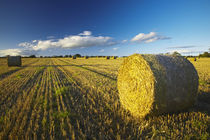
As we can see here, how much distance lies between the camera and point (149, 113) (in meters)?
3.39

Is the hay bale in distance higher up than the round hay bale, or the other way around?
the hay bale in distance

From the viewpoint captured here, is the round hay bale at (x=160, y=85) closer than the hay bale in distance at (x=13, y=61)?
Yes

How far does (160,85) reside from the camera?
3.22m

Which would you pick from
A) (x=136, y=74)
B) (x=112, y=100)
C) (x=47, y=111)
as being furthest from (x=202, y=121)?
(x=47, y=111)

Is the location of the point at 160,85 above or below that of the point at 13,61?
below

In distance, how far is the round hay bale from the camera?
324 centimetres

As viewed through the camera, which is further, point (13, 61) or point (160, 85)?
point (13, 61)

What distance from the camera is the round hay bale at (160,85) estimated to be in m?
3.24

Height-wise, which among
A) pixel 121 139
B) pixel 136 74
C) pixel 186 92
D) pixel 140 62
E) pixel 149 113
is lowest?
pixel 121 139

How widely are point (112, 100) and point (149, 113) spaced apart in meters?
1.80

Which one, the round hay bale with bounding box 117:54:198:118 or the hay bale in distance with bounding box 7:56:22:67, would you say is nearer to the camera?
the round hay bale with bounding box 117:54:198:118

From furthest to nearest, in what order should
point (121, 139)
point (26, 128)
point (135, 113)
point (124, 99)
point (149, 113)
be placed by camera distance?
point (124, 99) → point (135, 113) → point (149, 113) → point (26, 128) → point (121, 139)

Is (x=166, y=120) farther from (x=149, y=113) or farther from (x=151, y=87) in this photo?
(x=151, y=87)

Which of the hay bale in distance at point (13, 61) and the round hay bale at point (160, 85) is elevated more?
the hay bale in distance at point (13, 61)
